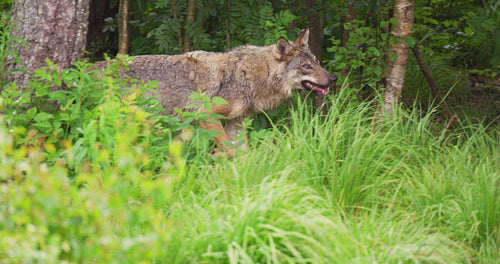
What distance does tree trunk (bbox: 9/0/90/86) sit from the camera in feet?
18.1

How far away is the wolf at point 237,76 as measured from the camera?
20.9 ft

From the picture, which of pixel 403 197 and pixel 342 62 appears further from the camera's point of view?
pixel 342 62

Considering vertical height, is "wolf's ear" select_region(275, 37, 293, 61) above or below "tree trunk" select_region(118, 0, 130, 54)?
below

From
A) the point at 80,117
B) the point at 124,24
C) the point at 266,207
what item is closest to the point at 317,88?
the point at 124,24

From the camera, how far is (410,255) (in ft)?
10.7

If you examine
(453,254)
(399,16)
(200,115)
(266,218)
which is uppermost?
(399,16)

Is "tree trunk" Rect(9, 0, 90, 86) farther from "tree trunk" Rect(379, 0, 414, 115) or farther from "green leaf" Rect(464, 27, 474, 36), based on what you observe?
"green leaf" Rect(464, 27, 474, 36)

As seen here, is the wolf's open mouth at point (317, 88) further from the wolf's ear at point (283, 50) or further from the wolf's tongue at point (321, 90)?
the wolf's ear at point (283, 50)

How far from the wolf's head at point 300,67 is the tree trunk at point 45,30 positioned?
2.41 metres

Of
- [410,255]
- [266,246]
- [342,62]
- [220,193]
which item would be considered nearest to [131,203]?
[220,193]

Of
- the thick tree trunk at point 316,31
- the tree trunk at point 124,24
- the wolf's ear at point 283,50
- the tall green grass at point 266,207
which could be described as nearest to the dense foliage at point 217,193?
the tall green grass at point 266,207

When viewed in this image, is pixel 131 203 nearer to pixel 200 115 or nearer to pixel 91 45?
pixel 200 115

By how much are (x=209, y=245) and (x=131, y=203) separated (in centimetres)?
90

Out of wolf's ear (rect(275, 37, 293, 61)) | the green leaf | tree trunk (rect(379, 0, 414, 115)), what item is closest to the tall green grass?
tree trunk (rect(379, 0, 414, 115))
